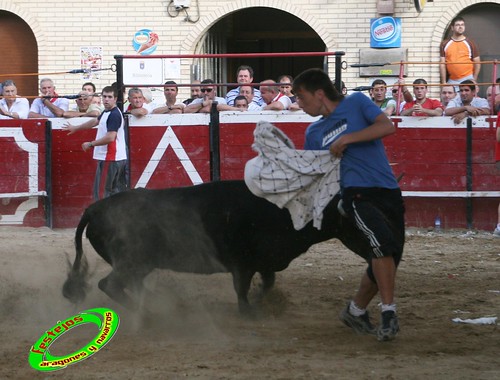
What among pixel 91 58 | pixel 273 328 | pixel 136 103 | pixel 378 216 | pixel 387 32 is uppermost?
pixel 387 32

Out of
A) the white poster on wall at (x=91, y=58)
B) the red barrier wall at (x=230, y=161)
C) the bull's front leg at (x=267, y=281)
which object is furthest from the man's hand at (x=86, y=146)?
the white poster on wall at (x=91, y=58)

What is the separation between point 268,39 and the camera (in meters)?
19.0

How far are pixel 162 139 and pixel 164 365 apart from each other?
6683mm

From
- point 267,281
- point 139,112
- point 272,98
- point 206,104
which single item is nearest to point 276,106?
point 272,98

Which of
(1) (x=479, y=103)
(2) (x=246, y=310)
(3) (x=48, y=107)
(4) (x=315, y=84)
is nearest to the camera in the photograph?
(4) (x=315, y=84)

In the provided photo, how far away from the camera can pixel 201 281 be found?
23.5ft

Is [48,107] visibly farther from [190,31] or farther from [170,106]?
[190,31]

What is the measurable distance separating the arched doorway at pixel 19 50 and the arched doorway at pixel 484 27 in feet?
24.7

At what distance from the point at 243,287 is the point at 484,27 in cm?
1118

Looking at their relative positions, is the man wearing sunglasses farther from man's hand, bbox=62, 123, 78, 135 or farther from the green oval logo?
the green oval logo

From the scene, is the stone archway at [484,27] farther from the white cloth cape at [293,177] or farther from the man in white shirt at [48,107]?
the white cloth cape at [293,177]

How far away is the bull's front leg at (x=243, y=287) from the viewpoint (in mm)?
6105

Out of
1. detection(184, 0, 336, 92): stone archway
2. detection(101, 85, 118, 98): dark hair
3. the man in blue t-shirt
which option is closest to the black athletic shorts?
the man in blue t-shirt

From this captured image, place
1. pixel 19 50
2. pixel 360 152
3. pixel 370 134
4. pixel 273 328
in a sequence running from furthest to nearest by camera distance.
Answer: pixel 19 50, pixel 273 328, pixel 360 152, pixel 370 134
